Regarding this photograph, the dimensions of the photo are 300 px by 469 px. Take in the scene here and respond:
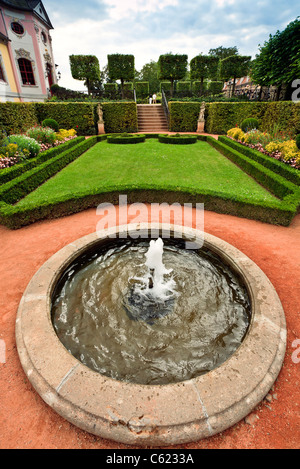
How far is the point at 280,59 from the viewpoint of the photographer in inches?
595

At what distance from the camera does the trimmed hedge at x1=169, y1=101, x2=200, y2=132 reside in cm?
1992

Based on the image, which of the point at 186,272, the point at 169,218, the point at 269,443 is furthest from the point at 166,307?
the point at 169,218

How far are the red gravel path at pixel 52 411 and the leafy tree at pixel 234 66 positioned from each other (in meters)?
26.6

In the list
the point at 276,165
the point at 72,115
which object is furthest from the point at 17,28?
the point at 276,165

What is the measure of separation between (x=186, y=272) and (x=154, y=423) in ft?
8.80

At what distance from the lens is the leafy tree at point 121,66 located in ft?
78.6

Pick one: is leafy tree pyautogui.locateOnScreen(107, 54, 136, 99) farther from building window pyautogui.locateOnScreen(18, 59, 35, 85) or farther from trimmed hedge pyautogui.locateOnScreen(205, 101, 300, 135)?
trimmed hedge pyautogui.locateOnScreen(205, 101, 300, 135)

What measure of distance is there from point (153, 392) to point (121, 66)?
99.8 ft

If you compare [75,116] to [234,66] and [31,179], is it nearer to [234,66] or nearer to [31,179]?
[31,179]

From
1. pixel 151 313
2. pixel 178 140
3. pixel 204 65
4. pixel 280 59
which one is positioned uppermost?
pixel 204 65

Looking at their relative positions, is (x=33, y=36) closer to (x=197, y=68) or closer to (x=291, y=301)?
(x=197, y=68)

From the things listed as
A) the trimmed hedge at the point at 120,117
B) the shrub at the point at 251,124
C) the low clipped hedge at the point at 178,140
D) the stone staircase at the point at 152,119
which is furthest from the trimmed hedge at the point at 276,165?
the trimmed hedge at the point at 120,117

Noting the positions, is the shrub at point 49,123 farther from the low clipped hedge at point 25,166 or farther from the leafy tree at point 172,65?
the leafy tree at point 172,65

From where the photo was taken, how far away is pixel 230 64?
80.0 feet
